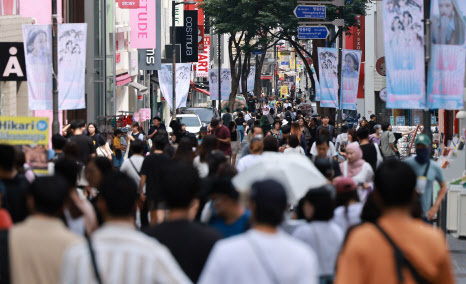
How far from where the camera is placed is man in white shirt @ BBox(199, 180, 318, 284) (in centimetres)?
401

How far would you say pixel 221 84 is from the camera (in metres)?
49.7

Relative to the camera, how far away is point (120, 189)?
14.9ft

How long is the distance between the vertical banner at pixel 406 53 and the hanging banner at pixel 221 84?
36.6m

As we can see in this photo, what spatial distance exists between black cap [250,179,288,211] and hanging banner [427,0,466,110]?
7.31m

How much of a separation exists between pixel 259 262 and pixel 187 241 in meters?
0.91

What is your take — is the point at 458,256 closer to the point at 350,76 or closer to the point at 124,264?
the point at 124,264

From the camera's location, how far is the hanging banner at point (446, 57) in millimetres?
11094

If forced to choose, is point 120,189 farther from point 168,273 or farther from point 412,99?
point 412,99

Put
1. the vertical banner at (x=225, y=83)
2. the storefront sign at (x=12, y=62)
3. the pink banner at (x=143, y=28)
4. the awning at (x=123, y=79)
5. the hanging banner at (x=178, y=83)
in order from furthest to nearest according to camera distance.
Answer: the vertical banner at (x=225, y=83) < the awning at (x=123, y=79) < the pink banner at (x=143, y=28) < the hanging banner at (x=178, y=83) < the storefront sign at (x=12, y=62)

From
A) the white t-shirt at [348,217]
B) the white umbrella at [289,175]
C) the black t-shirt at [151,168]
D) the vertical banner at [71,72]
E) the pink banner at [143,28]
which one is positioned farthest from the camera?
the pink banner at [143,28]

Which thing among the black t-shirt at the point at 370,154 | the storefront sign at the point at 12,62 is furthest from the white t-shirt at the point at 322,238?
the storefront sign at the point at 12,62

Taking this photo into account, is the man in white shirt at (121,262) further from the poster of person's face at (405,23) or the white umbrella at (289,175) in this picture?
the poster of person's face at (405,23)

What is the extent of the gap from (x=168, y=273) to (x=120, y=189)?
609mm

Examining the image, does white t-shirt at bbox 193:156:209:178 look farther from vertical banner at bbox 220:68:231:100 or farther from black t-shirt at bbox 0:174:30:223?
vertical banner at bbox 220:68:231:100
